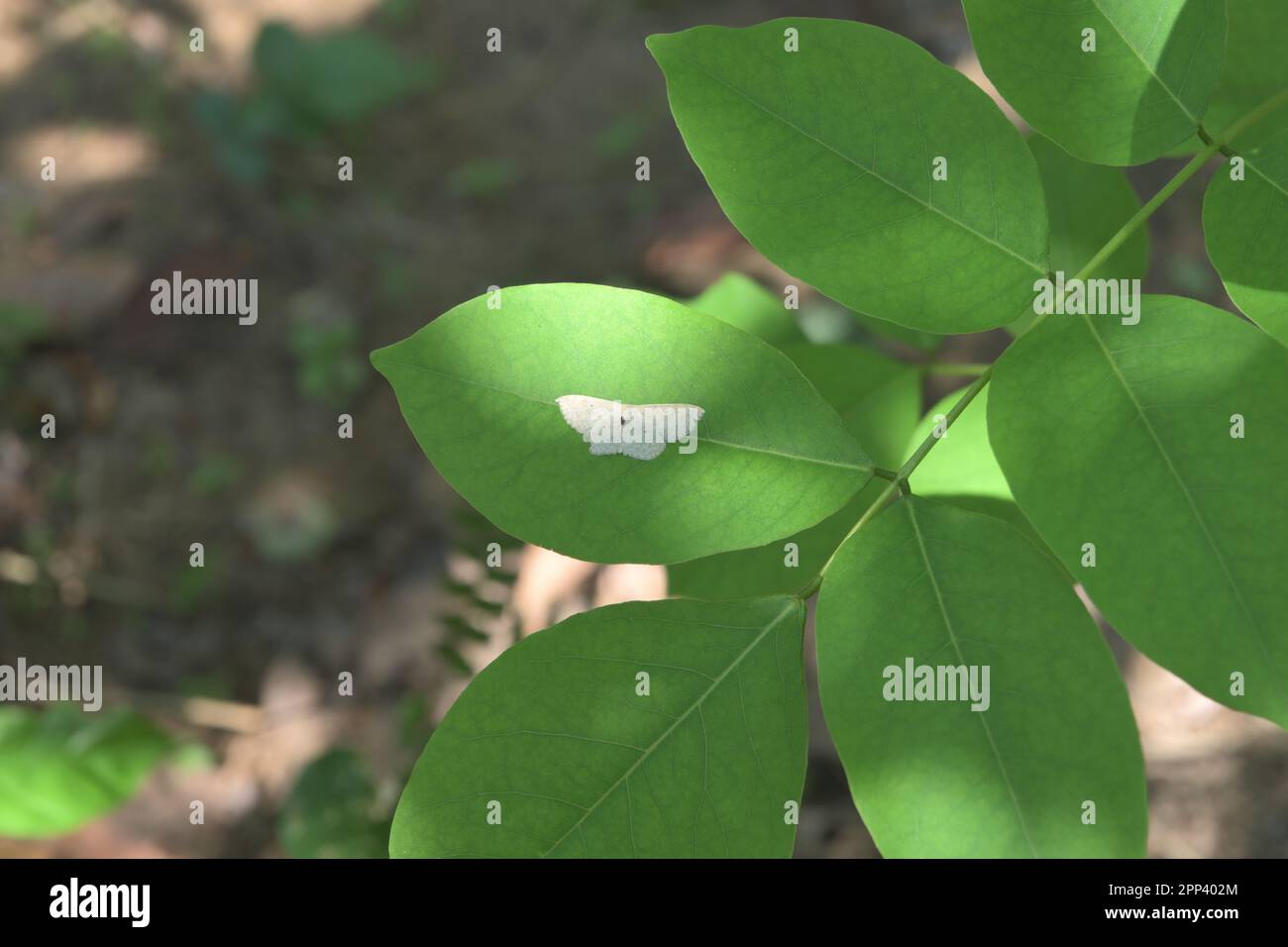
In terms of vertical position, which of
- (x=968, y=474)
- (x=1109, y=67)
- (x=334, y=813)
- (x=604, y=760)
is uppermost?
(x=1109, y=67)

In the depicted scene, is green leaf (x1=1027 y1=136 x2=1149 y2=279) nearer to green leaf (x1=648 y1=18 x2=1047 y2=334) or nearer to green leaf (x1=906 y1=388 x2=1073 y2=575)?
green leaf (x1=906 y1=388 x2=1073 y2=575)

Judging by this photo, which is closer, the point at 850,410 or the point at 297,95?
the point at 850,410

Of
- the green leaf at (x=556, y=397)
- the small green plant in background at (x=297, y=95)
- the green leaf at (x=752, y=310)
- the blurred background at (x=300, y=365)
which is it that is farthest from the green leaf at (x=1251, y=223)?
the small green plant in background at (x=297, y=95)

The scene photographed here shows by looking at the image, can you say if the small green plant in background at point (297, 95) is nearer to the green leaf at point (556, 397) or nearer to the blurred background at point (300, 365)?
the blurred background at point (300, 365)

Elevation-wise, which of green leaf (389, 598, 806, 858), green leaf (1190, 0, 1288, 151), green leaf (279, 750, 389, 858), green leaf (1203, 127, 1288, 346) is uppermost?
green leaf (1190, 0, 1288, 151)

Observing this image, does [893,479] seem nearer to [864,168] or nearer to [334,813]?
[864,168]

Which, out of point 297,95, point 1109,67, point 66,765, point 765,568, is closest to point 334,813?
point 66,765

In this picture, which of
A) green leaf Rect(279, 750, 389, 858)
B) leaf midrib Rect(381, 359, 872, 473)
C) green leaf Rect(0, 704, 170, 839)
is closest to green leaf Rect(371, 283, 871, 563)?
leaf midrib Rect(381, 359, 872, 473)
